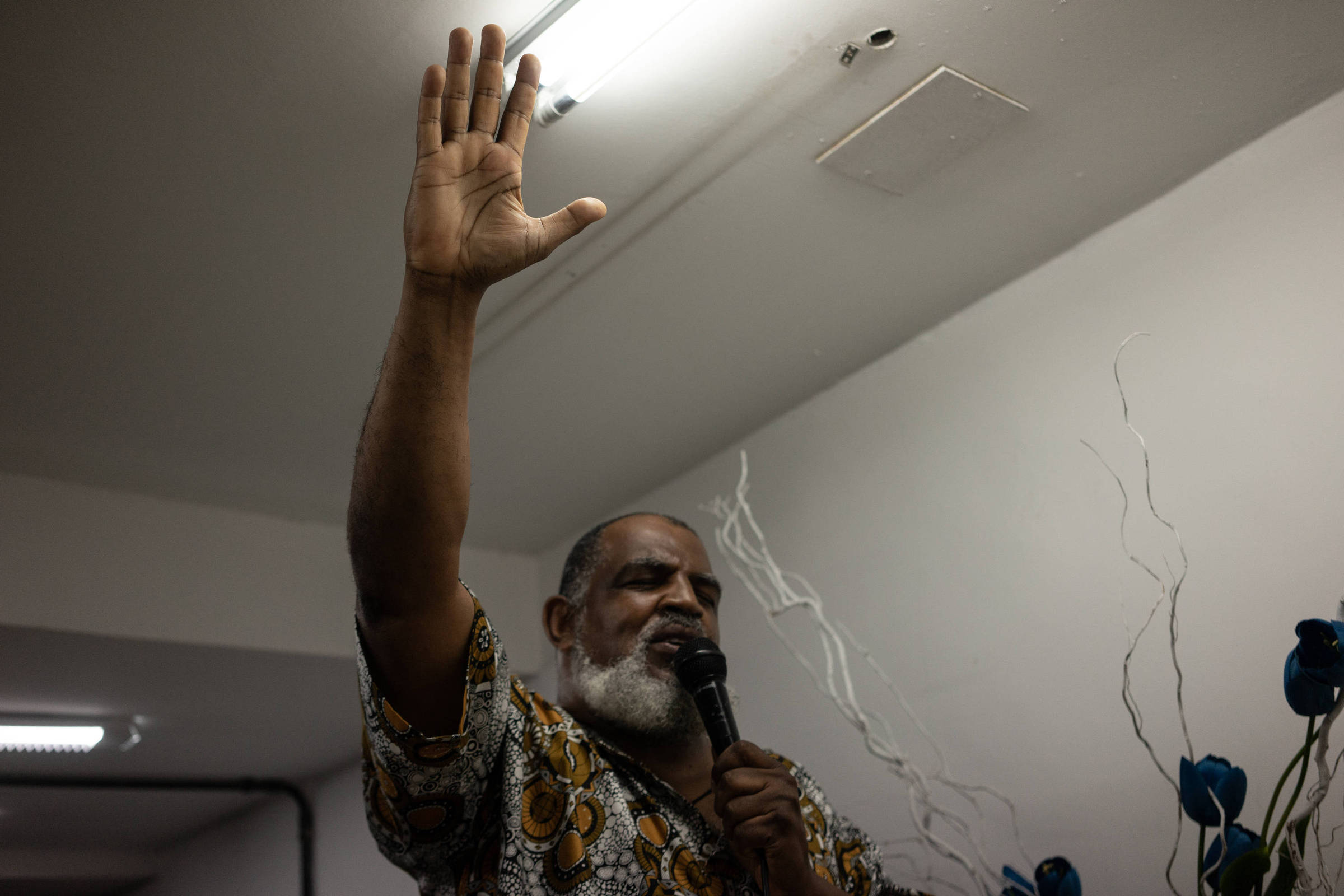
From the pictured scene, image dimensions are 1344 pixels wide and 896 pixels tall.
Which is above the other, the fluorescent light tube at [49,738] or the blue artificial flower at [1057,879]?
the fluorescent light tube at [49,738]

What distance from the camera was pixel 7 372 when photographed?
2129 mm

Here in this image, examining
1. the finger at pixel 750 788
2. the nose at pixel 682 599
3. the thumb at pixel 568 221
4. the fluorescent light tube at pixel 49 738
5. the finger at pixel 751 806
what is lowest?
the finger at pixel 751 806

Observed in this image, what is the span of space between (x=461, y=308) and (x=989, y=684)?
1.44 metres

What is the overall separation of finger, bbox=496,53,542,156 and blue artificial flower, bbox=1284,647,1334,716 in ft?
3.41

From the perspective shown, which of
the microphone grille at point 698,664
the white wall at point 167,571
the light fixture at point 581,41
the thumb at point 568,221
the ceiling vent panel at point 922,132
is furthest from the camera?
the white wall at point 167,571

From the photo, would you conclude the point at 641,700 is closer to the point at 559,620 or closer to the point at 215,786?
the point at 559,620

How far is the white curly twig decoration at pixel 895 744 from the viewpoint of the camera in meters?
1.78

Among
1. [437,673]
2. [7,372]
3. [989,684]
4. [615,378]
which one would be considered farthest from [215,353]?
[989,684]

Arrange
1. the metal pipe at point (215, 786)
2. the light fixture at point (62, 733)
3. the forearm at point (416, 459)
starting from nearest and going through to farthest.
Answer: the forearm at point (416, 459) < the light fixture at point (62, 733) < the metal pipe at point (215, 786)

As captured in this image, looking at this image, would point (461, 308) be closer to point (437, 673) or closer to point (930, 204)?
point (437, 673)

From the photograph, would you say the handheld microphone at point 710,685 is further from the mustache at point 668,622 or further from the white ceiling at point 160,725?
the white ceiling at point 160,725

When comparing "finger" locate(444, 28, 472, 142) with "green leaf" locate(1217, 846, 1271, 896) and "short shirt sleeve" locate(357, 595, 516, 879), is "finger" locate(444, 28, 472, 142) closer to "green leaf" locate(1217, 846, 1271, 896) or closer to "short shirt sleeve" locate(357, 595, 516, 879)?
"short shirt sleeve" locate(357, 595, 516, 879)

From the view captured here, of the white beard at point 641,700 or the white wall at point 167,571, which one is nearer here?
the white beard at point 641,700

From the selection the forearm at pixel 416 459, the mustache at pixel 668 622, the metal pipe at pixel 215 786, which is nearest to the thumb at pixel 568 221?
the forearm at pixel 416 459
